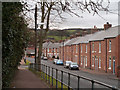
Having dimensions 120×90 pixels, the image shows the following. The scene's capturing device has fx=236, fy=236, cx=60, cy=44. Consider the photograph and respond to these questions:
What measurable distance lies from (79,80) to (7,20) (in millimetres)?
3080

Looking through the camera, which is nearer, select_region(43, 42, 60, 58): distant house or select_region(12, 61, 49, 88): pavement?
select_region(12, 61, 49, 88): pavement

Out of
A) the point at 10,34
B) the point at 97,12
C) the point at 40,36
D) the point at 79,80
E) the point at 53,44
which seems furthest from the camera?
the point at 53,44

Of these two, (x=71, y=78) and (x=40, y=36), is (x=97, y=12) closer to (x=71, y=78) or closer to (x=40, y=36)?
(x=71, y=78)

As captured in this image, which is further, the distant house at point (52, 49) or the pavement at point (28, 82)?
the distant house at point (52, 49)

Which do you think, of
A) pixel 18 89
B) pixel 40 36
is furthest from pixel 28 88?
pixel 40 36

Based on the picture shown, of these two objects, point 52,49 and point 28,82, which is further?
point 52,49

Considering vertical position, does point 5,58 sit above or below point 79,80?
above

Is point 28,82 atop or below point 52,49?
below

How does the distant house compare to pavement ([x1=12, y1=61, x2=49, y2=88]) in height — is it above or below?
above

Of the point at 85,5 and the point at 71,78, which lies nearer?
the point at 85,5

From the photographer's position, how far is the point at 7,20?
518 cm

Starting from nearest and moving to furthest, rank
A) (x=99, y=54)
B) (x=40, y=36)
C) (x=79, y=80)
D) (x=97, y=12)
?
1. (x=97, y=12)
2. (x=79, y=80)
3. (x=99, y=54)
4. (x=40, y=36)

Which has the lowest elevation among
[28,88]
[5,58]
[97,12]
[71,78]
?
[28,88]

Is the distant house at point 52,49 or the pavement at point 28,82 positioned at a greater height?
the distant house at point 52,49
